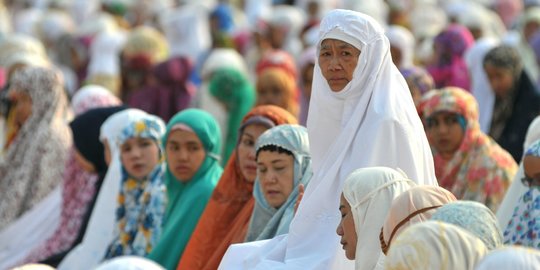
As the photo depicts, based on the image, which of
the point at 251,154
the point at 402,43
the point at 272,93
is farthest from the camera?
the point at 402,43

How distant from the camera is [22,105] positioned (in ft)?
35.6

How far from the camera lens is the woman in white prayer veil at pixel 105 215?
890 cm

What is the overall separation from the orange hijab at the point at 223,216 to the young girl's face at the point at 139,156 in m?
0.85

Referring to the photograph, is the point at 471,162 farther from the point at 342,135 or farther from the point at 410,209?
the point at 410,209

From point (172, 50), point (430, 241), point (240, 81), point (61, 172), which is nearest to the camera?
point (430, 241)

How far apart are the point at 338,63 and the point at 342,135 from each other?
1.04 ft

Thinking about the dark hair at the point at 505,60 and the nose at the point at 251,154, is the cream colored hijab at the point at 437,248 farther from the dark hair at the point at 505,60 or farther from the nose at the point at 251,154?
the dark hair at the point at 505,60

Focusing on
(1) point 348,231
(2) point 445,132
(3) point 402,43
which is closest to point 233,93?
(3) point 402,43

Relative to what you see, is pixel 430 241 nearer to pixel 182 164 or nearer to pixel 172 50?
pixel 182 164

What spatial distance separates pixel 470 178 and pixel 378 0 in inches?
469

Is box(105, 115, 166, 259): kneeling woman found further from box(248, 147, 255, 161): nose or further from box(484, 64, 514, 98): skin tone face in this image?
box(484, 64, 514, 98): skin tone face

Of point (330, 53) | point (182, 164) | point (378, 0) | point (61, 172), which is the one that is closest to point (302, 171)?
point (330, 53)

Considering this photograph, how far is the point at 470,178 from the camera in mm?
8586

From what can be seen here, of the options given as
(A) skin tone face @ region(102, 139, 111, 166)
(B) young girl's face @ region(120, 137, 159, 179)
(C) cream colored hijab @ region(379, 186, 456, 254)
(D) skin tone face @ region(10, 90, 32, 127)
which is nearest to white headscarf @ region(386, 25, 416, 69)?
(D) skin tone face @ region(10, 90, 32, 127)
